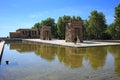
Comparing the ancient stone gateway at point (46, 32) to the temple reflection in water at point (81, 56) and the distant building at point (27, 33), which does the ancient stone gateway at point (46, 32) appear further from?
the temple reflection in water at point (81, 56)

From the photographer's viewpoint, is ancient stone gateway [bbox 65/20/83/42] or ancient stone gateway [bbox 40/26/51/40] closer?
ancient stone gateway [bbox 65/20/83/42]

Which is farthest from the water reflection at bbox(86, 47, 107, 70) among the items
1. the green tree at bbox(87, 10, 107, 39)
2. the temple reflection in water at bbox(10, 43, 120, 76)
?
the green tree at bbox(87, 10, 107, 39)

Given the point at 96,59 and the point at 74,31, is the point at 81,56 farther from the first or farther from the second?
the point at 74,31

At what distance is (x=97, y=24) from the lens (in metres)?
42.2

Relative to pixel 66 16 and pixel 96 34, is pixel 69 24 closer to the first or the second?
pixel 96 34

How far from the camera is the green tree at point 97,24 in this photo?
4219cm

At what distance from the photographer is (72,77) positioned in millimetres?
8156

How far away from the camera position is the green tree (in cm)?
4219

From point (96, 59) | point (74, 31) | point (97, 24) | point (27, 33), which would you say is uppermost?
point (97, 24)

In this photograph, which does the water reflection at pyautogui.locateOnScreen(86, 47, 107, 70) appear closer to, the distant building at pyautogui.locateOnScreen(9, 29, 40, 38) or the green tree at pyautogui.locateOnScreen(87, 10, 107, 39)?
the green tree at pyautogui.locateOnScreen(87, 10, 107, 39)

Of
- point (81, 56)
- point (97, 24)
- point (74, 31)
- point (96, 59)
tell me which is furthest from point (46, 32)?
point (96, 59)

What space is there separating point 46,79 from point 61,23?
41.3m

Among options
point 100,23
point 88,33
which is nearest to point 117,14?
point 100,23

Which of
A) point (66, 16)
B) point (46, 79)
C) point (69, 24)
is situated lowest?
point (46, 79)
